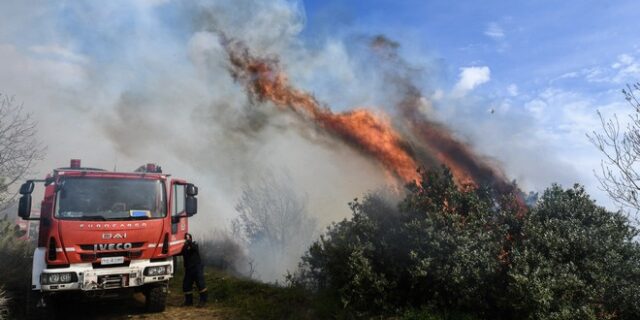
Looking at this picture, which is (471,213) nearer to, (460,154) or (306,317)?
(306,317)

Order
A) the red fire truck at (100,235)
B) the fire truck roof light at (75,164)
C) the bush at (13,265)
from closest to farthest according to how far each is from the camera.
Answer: the red fire truck at (100,235) < the fire truck roof light at (75,164) < the bush at (13,265)

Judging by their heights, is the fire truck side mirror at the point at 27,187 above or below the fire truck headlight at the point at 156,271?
above

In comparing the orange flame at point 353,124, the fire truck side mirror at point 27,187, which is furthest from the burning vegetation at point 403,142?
the fire truck side mirror at point 27,187

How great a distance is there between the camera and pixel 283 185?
102 feet

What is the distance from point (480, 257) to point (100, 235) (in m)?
7.69

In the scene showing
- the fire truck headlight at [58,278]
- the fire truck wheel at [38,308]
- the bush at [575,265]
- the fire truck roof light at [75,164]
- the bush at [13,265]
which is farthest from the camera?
the bush at [13,265]

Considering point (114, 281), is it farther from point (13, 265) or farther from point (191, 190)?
point (13, 265)

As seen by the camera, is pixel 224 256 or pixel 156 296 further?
pixel 224 256

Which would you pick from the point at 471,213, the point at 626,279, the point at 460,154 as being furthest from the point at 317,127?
the point at 626,279

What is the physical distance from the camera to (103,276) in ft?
29.2

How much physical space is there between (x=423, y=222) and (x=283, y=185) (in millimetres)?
23372

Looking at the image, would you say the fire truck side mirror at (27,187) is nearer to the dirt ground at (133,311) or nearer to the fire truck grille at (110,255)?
the fire truck grille at (110,255)

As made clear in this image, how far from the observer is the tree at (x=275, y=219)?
1174 inches

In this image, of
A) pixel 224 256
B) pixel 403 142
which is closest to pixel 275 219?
pixel 224 256
